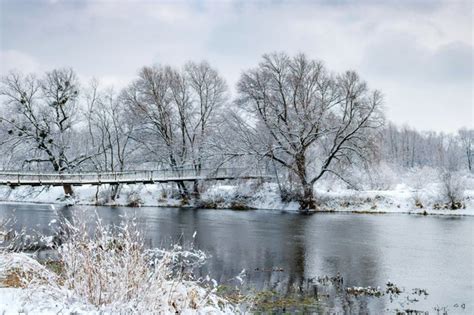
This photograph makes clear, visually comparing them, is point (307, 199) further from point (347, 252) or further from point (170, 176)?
point (347, 252)

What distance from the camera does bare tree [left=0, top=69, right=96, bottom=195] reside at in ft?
126

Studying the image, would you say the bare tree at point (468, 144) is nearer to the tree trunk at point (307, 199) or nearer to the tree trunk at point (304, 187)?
the tree trunk at point (304, 187)

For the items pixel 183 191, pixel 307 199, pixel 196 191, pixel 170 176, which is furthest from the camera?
pixel 183 191

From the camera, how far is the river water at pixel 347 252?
10.3 metres

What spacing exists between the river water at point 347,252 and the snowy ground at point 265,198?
3.31 meters

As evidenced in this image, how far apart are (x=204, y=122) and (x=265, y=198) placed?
9.64 m

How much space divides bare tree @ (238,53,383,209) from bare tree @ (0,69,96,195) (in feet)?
54.2

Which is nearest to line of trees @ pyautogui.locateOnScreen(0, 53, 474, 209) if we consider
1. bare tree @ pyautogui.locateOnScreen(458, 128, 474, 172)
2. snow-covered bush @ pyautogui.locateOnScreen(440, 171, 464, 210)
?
snow-covered bush @ pyautogui.locateOnScreen(440, 171, 464, 210)

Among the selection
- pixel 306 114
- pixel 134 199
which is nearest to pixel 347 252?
pixel 306 114

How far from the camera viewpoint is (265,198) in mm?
33938

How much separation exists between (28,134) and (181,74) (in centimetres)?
1354

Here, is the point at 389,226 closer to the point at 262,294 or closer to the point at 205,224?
the point at 205,224

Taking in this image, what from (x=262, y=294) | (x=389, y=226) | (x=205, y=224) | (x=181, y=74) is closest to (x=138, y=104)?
(x=181, y=74)

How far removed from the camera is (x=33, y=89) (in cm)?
3925
